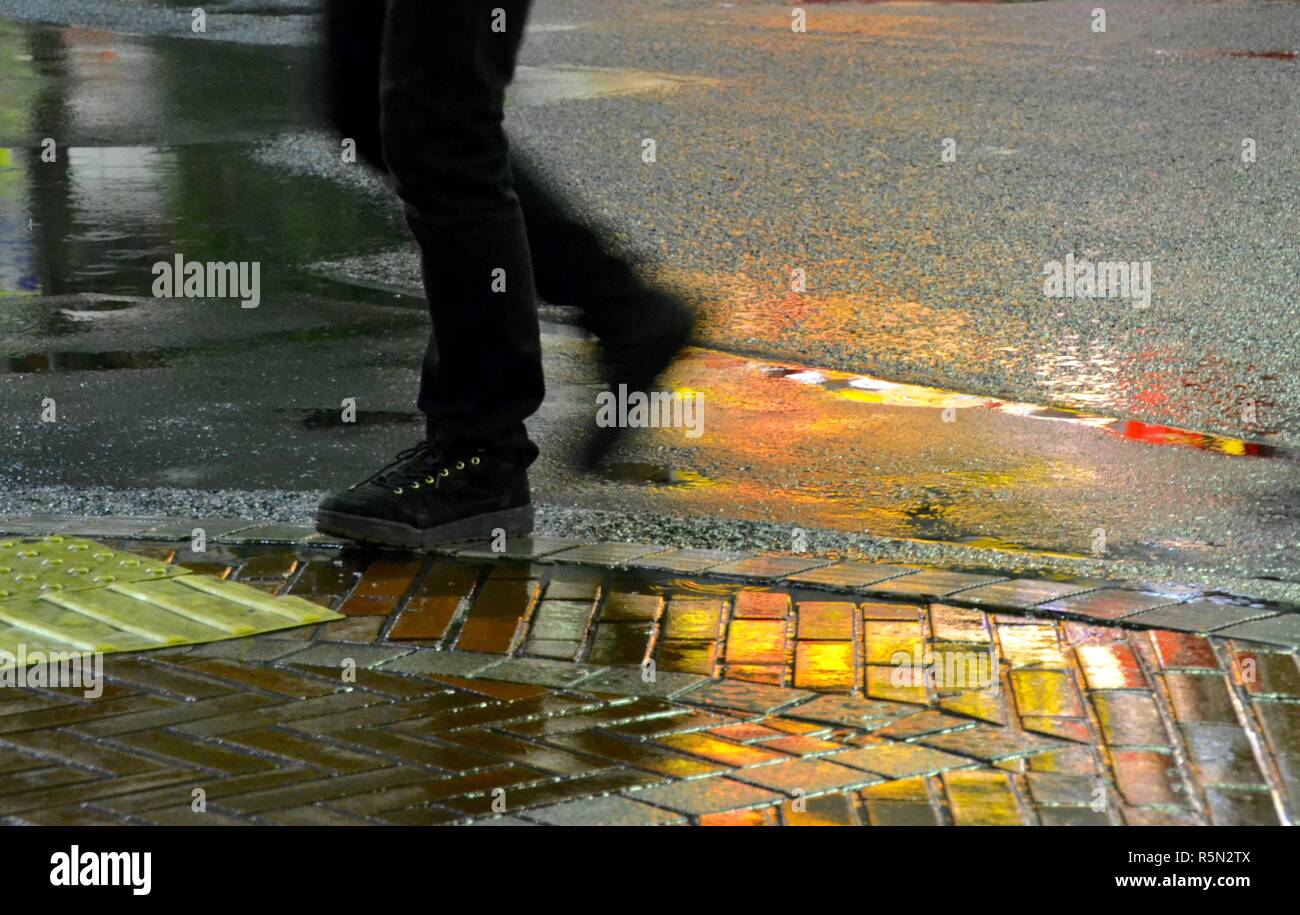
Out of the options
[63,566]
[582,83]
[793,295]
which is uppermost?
[582,83]

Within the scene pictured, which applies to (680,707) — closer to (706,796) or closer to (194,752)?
(706,796)

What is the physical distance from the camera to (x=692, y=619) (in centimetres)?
385

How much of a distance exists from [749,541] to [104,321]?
303 cm

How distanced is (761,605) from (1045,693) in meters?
0.67

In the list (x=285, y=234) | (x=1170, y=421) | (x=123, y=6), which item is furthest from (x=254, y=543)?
(x=123, y=6)

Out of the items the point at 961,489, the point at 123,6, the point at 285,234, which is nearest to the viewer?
A: the point at 961,489

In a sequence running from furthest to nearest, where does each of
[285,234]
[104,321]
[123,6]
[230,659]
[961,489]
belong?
[123,6] < [285,234] < [104,321] < [961,489] < [230,659]

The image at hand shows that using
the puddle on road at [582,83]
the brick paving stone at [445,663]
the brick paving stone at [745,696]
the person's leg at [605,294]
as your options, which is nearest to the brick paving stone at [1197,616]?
the brick paving stone at [745,696]

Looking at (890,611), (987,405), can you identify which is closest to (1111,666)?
(890,611)

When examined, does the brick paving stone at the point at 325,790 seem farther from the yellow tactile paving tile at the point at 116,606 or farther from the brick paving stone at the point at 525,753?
the yellow tactile paving tile at the point at 116,606

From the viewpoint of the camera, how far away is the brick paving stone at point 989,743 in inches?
125
